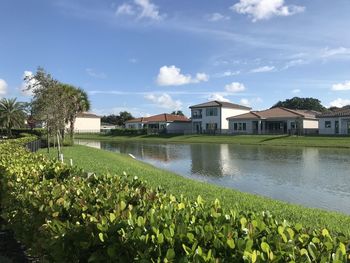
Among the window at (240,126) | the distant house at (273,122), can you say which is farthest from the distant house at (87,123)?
the distant house at (273,122)

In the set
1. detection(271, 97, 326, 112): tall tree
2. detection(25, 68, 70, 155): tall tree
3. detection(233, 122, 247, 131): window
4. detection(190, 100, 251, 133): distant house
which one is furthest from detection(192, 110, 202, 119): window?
detection(25, 68, 70, 155): tall tree

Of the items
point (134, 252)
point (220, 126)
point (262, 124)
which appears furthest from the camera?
point (220, 126)

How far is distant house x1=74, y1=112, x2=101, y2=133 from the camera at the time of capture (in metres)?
103

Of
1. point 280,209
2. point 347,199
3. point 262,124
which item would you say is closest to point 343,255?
point 280,209

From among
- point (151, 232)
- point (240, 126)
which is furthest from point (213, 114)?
point (151, 232)

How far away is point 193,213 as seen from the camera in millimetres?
3988

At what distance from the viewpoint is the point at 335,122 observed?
6150 centimetres

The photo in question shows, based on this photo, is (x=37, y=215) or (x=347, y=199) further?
(x=347, y=199)

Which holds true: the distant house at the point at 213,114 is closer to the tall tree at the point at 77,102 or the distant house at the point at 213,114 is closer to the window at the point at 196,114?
the window at the point at 196,114

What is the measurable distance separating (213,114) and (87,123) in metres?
39.3

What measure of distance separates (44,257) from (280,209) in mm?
7369

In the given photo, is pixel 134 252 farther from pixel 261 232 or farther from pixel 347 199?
pixel 347 199

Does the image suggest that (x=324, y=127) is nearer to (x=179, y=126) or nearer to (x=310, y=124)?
(x=310, y=124)

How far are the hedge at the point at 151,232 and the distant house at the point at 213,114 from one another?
2843 inches
